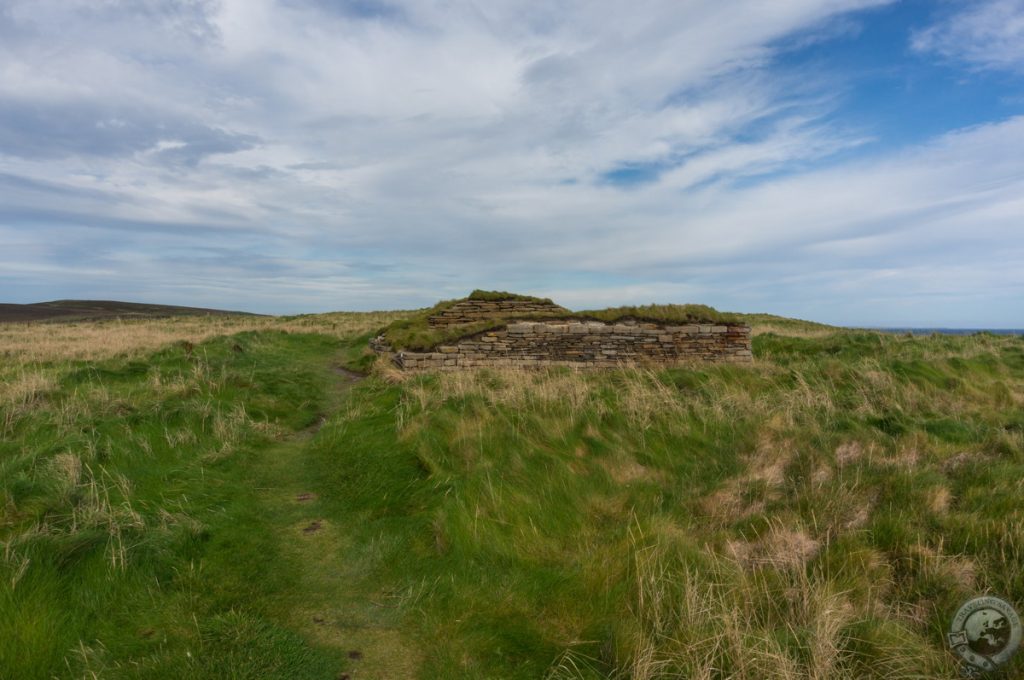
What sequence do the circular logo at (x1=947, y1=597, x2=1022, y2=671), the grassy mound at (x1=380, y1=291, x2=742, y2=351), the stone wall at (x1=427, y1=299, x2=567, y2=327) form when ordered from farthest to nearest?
the stone wall at (x1=427, y1=299, x2=567, y2=327) → the grassy mound at (x1=380, y1=291, x2=742, y2=351) → the circular logo at (x1=947, y1=597, x2=1022, y2=671)

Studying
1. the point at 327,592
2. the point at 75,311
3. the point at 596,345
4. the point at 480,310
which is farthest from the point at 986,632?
the point at 75,311

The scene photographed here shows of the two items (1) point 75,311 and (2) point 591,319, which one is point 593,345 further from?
(1) point 75,311

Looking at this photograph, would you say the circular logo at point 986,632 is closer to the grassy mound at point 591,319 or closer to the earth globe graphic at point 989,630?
the earth globe graphic at point 989,630

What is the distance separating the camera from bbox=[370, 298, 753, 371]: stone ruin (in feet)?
49.1

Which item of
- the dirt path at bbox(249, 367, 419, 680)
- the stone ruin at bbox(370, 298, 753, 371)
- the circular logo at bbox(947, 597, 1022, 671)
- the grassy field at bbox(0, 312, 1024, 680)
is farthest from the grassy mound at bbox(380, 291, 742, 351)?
the circular logo at bbox(947, 597, 1022, 671)

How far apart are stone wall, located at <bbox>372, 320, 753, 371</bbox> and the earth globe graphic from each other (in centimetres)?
1208

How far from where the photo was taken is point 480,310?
2020cm

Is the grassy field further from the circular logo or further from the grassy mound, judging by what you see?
the grassy mound

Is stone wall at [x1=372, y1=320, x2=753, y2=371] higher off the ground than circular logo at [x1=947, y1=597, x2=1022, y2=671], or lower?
higher

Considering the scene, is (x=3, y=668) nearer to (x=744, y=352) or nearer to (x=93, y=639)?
(x=93, y=639)

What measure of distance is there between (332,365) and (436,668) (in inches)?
592

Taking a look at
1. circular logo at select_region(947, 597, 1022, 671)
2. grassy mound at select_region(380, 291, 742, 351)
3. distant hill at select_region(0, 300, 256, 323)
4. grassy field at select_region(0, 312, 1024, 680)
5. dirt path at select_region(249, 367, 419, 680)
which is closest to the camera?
circular logo at select_region(947, 597, 1022, 671)

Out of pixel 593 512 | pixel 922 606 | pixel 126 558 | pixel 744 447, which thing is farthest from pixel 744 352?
pixel 126 558

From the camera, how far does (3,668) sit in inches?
120
